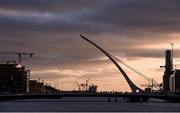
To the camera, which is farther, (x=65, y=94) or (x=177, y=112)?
(x=65, y=94)

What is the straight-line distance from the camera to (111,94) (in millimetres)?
188625

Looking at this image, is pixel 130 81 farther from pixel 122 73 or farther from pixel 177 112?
pixel 177 112

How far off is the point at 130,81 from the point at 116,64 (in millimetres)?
9901

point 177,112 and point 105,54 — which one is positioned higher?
point 105,54

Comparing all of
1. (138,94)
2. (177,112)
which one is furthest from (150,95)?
A: (177,112)

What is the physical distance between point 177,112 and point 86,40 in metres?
60.9

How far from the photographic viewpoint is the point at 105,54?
185875 mm

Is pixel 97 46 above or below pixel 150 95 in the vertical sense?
above

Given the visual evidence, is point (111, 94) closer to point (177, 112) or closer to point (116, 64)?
point (116, 64)

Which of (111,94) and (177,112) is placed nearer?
(177,112)

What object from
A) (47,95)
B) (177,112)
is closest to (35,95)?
(47,95)

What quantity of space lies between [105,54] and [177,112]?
187 feet

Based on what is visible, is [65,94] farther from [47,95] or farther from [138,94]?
[138,94]

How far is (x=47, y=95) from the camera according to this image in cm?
19025
